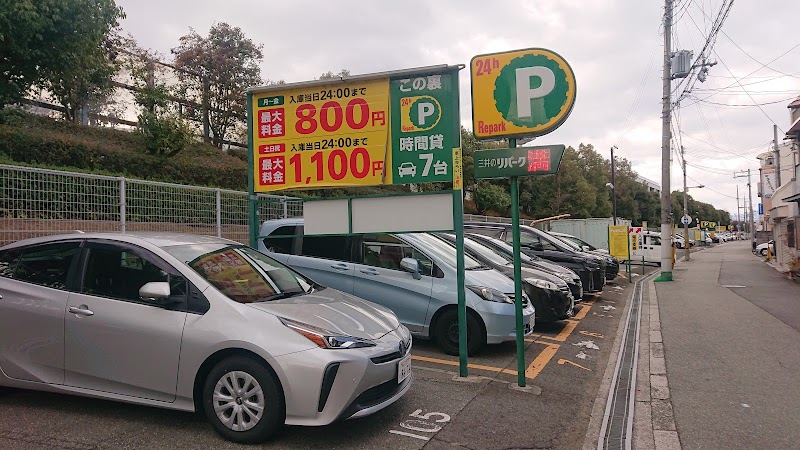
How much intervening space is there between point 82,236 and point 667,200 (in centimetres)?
1818

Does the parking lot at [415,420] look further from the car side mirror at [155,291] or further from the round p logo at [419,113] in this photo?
the round p logo at [419,113]

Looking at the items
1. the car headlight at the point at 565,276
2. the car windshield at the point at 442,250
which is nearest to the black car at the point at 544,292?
the car windshield at the point at 442,250

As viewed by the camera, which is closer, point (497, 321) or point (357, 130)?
point (357, 130)

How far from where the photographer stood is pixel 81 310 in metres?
3.90

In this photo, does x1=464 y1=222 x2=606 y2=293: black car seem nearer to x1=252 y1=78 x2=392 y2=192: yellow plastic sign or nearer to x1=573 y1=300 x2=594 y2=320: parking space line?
x1=573 y1=300 x2=594 y2=320: parking space line

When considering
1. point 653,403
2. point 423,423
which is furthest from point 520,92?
point 653,403

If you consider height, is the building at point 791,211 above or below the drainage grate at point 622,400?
above

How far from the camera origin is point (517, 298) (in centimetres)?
512

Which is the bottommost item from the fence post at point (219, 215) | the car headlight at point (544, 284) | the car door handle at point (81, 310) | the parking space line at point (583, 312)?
the parking space line at point (583, 312)

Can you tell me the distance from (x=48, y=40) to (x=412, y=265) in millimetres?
11049

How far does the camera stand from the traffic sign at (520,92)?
16.4 feet

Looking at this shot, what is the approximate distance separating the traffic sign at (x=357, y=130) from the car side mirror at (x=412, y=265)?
1071mm

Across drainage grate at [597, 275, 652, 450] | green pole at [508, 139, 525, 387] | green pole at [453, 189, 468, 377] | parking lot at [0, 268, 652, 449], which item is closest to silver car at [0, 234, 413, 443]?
parking lot at [0, 268, 652, 449]

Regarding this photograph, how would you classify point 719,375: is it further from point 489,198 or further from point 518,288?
point 489,198
